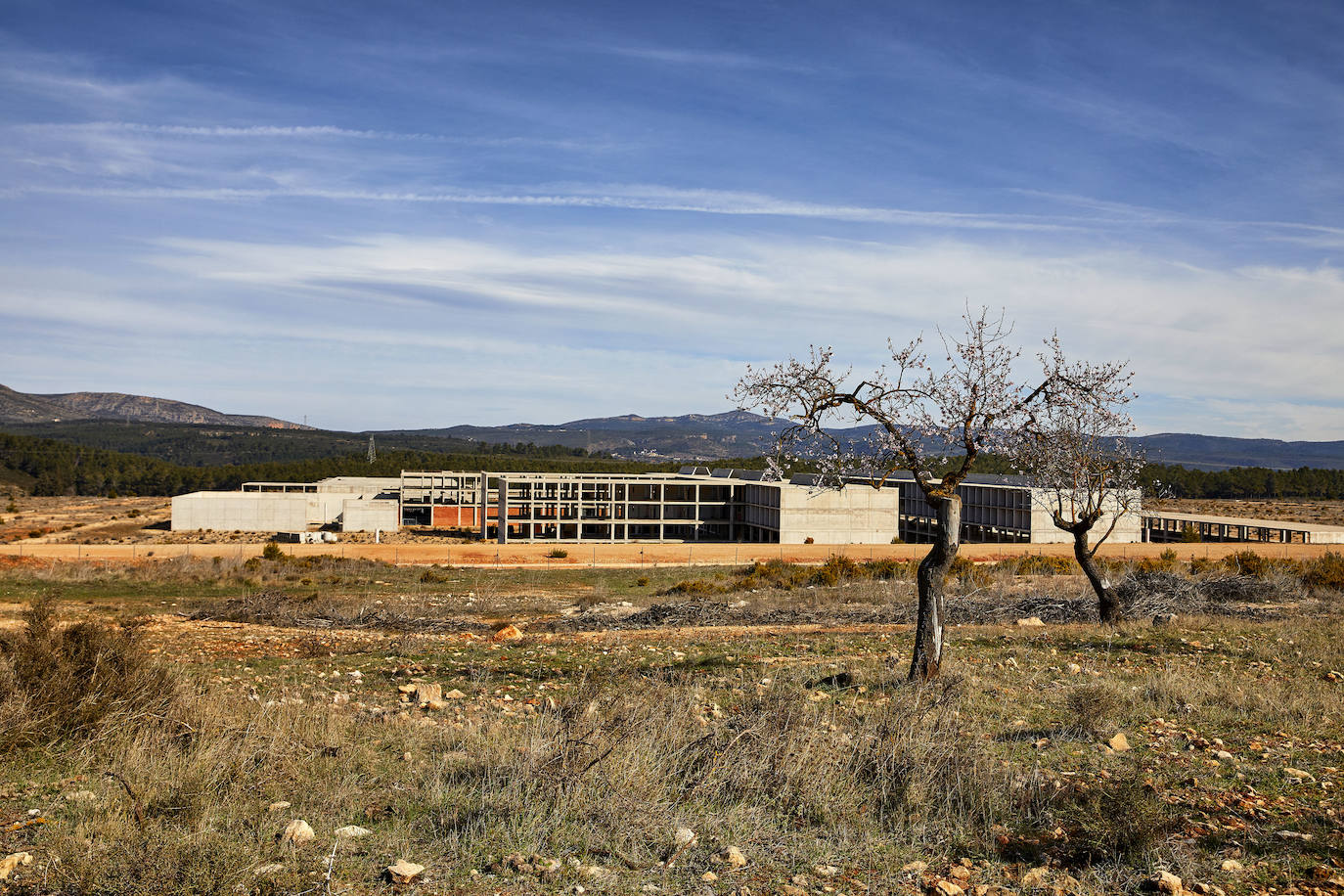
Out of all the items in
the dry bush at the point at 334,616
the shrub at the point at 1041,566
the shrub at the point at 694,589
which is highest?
the dry bush at the point at 334,616

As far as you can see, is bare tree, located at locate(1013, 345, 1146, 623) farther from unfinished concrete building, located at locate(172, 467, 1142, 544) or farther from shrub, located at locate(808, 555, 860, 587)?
unfinished concrete building, located at locate(172, 467, 1142, 544)

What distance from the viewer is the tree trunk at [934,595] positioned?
38.9ft

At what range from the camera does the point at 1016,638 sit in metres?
16.6

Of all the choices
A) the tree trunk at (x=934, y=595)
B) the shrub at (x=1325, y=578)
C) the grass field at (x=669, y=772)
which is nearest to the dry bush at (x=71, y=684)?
the grass field at (x=669, y=772)

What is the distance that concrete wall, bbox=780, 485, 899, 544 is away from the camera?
70.5 meters

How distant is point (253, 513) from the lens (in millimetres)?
77875

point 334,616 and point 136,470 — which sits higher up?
point 136,470

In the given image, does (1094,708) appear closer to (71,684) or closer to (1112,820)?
(1112,820)

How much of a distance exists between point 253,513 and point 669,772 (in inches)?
3150

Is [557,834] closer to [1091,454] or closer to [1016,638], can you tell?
[1016,638]

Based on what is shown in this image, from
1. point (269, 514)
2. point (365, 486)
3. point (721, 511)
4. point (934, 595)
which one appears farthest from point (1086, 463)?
point (365, 486)

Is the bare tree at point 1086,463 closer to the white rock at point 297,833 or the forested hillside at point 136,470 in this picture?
the white rock at point 297,833

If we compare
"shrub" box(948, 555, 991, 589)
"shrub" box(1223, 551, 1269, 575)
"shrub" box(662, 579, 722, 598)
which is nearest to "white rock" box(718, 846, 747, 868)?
"shrub" box(948, 555, 991, 589)

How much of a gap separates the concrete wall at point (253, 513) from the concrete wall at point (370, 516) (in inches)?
155
